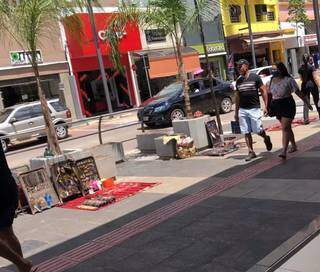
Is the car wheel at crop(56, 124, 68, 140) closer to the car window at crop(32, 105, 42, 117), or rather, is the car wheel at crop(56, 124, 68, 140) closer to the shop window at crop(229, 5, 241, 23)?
the car window at crop(32, 105, 42, 117)

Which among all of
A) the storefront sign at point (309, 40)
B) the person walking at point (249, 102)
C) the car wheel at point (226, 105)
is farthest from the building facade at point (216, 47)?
the person walking at point (249, 102)

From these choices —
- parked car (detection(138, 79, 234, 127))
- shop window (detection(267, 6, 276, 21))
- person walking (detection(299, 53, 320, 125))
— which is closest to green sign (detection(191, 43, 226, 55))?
shop window (detection(267, 6, 276, 21))

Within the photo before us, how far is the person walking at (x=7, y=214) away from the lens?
4.75 metres

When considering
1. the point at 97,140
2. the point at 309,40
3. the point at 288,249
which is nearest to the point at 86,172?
the point at 288,249

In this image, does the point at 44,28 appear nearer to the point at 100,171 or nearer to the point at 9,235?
the point at 100,171

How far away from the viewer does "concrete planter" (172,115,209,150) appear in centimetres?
1113

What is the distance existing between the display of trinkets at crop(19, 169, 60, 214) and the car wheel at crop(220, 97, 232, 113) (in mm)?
12818

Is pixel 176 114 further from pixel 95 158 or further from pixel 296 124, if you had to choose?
pixel 95 158

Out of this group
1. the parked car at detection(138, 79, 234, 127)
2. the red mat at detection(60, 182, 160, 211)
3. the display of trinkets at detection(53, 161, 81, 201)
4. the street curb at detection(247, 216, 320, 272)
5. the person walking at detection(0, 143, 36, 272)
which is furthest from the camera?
the parked car at detection(138, 79, 234, 127)

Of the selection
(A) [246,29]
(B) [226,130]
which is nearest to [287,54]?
(A) [246,29]

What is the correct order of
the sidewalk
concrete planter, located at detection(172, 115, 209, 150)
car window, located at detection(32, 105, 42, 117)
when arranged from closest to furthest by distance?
the sidewalk < concrete planter, located at detection(172, 115, 209, 150) < car window, located at detection(32, 105, 42, 117)

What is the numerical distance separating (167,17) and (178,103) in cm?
723

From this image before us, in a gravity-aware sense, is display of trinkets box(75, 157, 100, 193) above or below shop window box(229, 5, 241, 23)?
below

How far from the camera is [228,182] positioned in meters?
7.95
